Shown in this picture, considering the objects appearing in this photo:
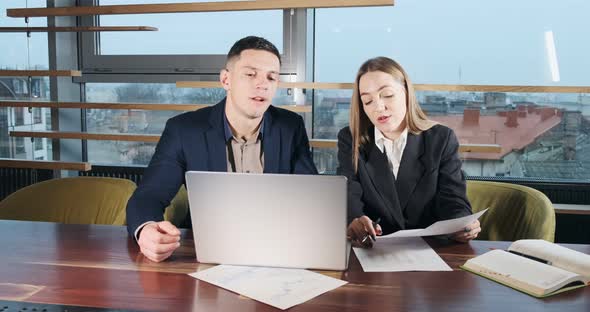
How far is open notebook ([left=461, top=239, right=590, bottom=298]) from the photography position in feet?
3.80

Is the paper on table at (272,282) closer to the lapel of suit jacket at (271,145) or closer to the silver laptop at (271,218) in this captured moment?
the silver laptop at (271,218)

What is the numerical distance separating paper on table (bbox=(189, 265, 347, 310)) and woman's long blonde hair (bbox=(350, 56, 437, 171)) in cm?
79

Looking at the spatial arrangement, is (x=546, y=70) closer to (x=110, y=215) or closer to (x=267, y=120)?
(x=267, y=120)

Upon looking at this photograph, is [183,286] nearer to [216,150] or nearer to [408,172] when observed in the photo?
[216,150]

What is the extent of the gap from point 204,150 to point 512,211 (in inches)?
42.2

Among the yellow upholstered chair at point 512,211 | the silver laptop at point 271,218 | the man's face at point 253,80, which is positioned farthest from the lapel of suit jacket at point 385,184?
the silver laptop at point 271,218

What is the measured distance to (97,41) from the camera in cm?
354

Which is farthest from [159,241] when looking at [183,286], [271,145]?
[271,145]

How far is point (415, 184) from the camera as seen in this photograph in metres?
1.89

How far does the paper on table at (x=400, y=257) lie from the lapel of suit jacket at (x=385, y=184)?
33cm

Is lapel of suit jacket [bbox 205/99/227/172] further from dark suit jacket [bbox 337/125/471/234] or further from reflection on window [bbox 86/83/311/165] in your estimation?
reflection on window [bbox 86/83/311/165]

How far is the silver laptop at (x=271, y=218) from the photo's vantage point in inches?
45.9

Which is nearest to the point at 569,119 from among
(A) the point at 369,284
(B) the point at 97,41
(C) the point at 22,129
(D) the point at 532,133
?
(D) the point at 532,133

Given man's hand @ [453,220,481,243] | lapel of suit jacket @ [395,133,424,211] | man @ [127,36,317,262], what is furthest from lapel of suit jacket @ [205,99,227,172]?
man's hand @ [453,220,481,243]
